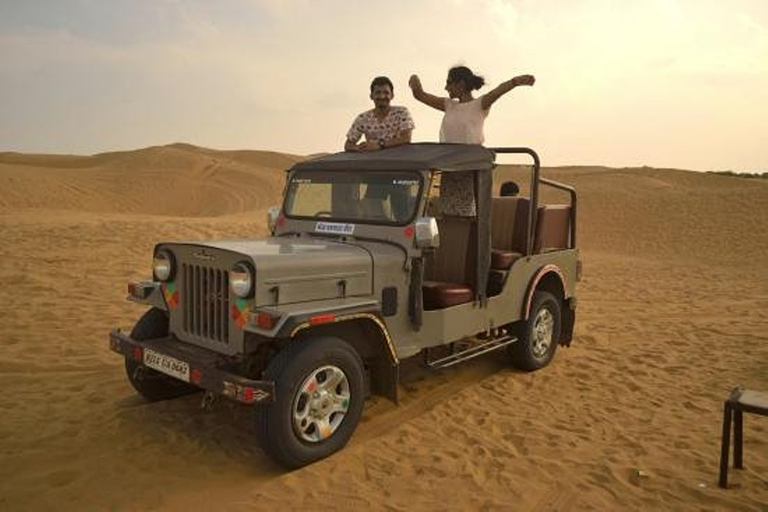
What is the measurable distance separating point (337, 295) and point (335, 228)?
0.99 meters

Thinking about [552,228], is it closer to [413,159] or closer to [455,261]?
[455,261]

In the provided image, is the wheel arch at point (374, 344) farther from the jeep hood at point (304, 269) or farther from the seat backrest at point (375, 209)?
the seat backrest at point (375, 209)

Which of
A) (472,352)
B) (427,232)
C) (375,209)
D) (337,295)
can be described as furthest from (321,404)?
(472,352)

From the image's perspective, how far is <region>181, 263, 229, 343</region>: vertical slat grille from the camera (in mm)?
4387

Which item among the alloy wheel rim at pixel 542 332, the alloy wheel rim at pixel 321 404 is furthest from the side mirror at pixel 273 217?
the alloy wheel rim at pixel 542 332

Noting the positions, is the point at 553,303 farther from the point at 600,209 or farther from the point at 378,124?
the point at 600,209

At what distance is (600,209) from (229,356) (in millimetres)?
22546

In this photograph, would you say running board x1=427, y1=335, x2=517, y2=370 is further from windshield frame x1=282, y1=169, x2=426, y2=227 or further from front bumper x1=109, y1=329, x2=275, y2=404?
front bumper x1=109, y1=329, x2=275, y2=404

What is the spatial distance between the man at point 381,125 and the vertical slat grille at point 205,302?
6.45 feet

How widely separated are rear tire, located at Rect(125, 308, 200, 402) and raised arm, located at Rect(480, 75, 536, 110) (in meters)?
3.44

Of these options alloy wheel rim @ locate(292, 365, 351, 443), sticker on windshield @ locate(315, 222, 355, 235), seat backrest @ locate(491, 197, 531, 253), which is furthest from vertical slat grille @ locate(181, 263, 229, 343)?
seat backrest @ locate(491, 197, 531, 253)

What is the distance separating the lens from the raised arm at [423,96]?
6.69 m

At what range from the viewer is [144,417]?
16.6ft

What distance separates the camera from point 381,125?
602 cm
